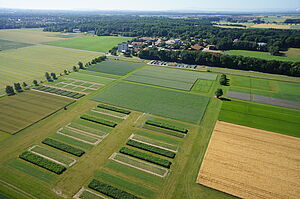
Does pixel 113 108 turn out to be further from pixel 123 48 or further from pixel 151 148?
pixel 123 48

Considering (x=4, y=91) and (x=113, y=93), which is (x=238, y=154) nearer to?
(x=113, y=93)

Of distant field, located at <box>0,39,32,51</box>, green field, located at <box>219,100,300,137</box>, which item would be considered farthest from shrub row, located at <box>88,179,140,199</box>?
distant field, located at <box>0,39,32,51</box>

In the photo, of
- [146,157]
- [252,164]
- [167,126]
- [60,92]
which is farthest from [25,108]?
[252,164]

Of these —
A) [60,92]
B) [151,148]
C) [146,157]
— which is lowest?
A: [146,157]

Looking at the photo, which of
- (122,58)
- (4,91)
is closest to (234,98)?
(122,58)

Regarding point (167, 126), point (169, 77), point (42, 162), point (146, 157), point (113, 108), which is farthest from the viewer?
point (169, 77)

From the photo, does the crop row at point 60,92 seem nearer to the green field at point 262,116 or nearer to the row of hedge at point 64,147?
the row of hedge at point 64,147

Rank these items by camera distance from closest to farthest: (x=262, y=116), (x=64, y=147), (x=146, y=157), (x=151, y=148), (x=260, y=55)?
1. (x=146, y=157)
2. (x=151, y=148)
3. (x=64, y=147)
4. (x=262, y=116)
5. (x=260, y=55)
